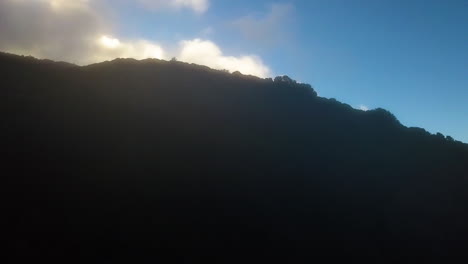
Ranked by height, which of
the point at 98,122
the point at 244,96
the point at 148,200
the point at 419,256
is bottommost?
the point at 419,256

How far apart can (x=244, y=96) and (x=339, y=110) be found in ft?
38.9

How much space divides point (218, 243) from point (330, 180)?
49.8 feet

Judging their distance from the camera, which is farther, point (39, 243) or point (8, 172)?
point (8, 172)

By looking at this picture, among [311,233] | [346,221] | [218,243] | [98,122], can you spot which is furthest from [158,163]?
[346,221]

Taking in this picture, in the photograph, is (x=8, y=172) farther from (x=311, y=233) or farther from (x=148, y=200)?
(x=311, y=233)

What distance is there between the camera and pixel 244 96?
41844 mm

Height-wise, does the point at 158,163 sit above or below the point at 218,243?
above

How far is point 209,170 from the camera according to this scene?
31.1 m

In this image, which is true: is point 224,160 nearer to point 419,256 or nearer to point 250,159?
point 250,159

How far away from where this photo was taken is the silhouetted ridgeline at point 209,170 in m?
23.8

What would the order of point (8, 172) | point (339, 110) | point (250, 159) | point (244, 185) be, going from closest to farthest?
point (8, 172)
point (244, 185)
point (250, 159)
point (339, 110)

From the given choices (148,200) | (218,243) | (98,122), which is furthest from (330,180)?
(98,122)

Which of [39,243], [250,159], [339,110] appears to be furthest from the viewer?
[339,110]

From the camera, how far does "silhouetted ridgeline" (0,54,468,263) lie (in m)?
23.8
